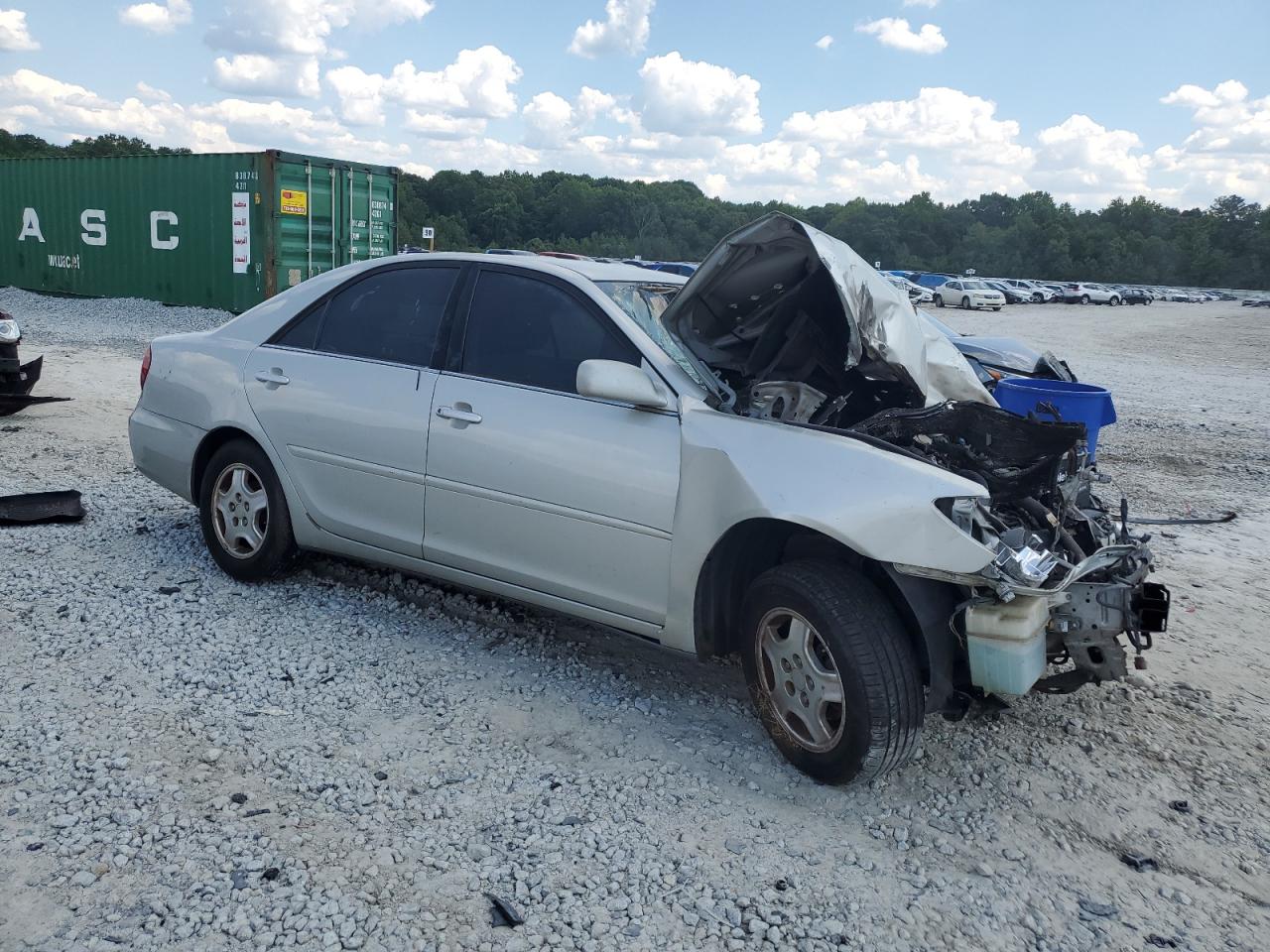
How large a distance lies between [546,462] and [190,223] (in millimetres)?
16595

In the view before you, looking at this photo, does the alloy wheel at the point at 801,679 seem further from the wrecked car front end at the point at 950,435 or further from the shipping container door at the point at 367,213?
the shipping container door at the point at 367,213

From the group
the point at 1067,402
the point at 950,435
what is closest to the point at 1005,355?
the point at 1067,402

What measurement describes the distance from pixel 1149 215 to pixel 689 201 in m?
51.3

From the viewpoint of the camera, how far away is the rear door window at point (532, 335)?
4.06m

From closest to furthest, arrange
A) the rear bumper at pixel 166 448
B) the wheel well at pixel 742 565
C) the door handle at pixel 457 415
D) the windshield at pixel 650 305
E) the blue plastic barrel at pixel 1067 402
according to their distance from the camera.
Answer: the wheel well at pixel 742 565 → the windshield at pixel 650 305 → the door handle at pixel 457 415 → the rear bumper at pixel 166 448 → the blue plastic barrel at pixel 1067 402

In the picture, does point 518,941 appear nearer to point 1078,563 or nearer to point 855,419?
point 1078,563

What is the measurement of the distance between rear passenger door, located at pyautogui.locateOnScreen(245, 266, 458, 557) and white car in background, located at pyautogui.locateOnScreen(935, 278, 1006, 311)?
147 feet

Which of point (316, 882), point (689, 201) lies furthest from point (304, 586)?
point (689, 201)

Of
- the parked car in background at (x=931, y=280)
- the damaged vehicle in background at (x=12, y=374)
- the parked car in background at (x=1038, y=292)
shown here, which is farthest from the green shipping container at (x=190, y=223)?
the parked car in background at (x=1038, y=292)

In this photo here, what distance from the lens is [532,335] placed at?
4.24 metres

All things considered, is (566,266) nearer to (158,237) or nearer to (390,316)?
(390,316)

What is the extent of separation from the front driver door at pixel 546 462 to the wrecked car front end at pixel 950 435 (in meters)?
0.38

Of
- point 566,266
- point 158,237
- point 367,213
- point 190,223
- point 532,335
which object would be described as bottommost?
point 532,335

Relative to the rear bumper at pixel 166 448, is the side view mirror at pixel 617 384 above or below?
above
